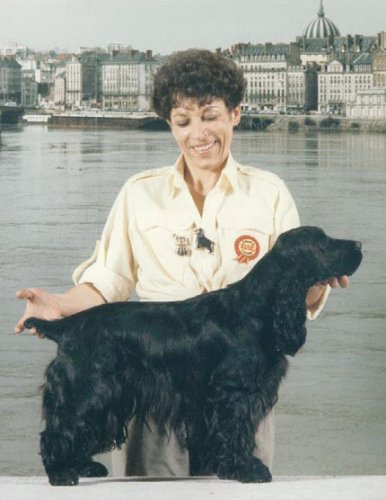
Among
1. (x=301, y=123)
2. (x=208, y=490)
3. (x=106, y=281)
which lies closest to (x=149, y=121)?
(x=301, y=123)

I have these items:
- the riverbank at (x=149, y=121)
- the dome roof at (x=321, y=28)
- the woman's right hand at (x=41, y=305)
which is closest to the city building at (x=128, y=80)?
the riverbank at (x=149, y=121)

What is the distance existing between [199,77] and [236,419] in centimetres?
44

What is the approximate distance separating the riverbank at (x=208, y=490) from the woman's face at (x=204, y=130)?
43 centimetres

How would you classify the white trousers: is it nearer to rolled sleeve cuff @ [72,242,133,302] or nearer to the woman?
the woman

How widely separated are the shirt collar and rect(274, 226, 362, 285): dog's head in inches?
7.0

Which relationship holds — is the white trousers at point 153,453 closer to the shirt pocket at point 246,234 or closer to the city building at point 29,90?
the shirt pocket at point 246,234

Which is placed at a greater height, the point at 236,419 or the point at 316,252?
the point at 316,252

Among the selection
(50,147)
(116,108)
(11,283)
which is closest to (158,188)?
(116,108)

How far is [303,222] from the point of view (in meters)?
8.11

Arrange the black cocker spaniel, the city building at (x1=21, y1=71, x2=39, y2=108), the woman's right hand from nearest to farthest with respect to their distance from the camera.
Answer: the black cocker spaniel
the woman's right hand
the city building at (x1=21, y1=71, x2=39, y2=108)

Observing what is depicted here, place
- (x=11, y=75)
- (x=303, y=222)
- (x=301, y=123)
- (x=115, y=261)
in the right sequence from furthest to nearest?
(x=303, y=222)
(x=301, y=123)
(x=11, y=75)
(x=115, y=261)

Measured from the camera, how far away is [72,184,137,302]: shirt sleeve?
1.76 m

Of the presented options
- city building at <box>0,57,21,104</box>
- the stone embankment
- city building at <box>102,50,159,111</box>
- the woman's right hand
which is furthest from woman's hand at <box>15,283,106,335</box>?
the stone embankment

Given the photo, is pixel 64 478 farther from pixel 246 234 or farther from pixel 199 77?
pixel 199 77
